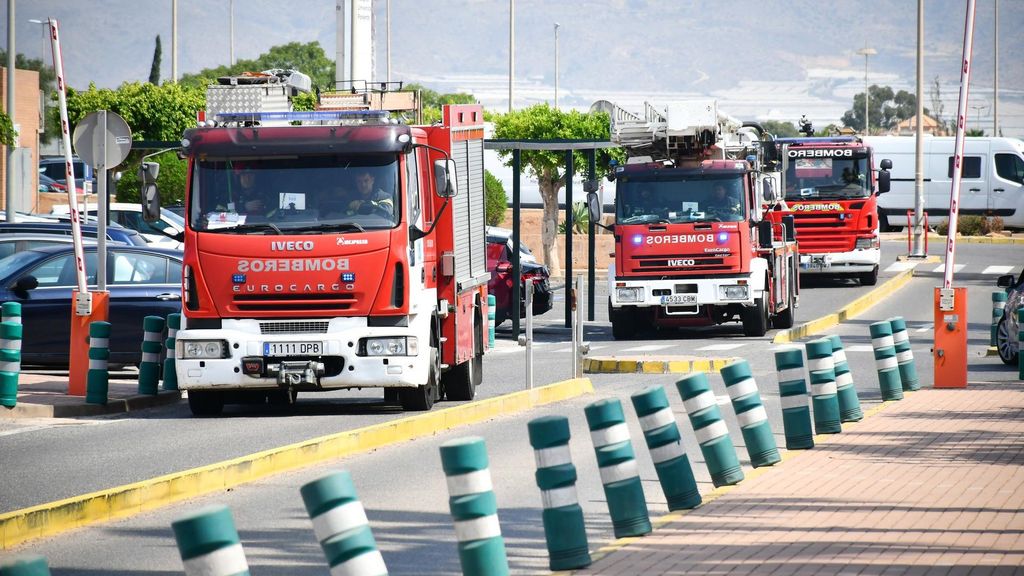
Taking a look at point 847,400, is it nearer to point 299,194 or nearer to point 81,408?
point 299,194

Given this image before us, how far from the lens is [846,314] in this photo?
3016cm

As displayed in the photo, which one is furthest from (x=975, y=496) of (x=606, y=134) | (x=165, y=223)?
(x=606, y=134)

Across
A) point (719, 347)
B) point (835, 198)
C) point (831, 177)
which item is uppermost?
point (831, 177)

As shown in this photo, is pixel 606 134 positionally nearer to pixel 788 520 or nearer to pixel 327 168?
pixel 327 168

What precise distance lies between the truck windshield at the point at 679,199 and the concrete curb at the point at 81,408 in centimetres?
1072

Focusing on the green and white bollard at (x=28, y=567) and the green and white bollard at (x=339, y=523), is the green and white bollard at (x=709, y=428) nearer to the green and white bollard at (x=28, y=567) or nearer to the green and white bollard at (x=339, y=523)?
the green and white bollard at (x=339, y=523)

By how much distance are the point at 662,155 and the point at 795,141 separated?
1204 centimetres

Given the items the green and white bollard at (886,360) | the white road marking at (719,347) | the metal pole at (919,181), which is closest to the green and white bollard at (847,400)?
the green and white bollard at (886,360)

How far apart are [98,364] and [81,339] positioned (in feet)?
2.71

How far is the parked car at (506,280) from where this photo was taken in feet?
91.0

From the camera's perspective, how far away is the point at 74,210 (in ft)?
52.9

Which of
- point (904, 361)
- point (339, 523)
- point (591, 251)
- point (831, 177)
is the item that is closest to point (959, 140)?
point (904, 361)

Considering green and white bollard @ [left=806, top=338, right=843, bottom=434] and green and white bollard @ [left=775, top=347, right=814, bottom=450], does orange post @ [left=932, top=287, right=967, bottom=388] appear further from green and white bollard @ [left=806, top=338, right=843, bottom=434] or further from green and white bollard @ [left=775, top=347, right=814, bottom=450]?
green and white bollard @ [left=775, top=347, right=814, bottom=450]

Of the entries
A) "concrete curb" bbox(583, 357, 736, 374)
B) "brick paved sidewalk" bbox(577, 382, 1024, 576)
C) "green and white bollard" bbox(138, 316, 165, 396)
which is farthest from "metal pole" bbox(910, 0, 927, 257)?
"brick paved sidewalk" bbox(577, 382, 1024, 576)
